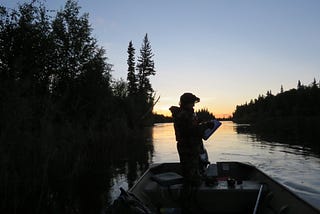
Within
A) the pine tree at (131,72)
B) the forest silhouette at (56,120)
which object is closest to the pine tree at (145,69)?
the pine tree at (131,72)

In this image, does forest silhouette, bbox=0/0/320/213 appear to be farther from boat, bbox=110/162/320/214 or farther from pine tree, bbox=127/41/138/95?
pine tree, bbox=127/41/138/95


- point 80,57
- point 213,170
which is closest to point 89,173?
point 213,170

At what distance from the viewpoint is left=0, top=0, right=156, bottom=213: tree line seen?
27.7ft

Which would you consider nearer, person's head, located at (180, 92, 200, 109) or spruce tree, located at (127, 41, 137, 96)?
person's head, located at (180, 92, 200, 109)

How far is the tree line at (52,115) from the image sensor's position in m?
8.44

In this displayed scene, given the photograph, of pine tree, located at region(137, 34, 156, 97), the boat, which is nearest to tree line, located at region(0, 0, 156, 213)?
the boat

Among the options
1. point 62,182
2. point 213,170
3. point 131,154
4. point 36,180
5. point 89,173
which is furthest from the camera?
point 131,154

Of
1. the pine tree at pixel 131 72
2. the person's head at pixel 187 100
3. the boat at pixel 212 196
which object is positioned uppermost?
the pine tree at pixel 131 72

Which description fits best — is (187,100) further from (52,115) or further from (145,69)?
(145,69)

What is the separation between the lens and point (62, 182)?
10602 millimetres

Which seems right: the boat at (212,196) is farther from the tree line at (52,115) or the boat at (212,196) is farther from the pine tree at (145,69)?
the pine tree at (145,69)

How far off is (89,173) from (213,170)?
6625mm

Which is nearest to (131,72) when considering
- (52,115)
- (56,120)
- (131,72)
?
(131,72)

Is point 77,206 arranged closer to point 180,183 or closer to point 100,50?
point 180,183
